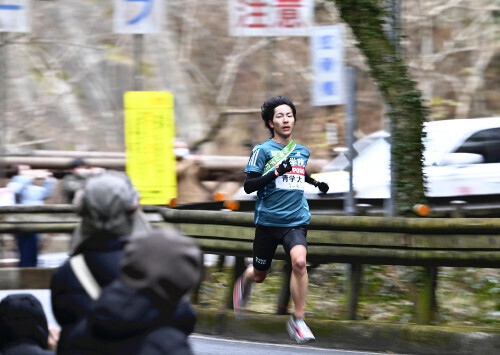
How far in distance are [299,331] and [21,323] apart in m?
3.71

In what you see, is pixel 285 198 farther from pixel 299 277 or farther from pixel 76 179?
pixel 76 179

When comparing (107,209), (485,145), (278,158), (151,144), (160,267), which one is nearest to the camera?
(160,267)

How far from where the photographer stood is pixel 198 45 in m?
26.9

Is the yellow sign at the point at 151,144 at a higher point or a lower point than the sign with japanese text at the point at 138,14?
lower

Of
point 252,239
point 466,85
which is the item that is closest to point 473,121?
point 252,239

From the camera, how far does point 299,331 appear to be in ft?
25.1

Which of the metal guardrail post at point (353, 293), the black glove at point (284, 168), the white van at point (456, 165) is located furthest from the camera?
the white van at point (456, 165)

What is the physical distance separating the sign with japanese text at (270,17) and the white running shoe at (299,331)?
447cm

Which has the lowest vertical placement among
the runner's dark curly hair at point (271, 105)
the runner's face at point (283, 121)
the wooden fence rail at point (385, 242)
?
the wooden fence rail at point (385, 242)

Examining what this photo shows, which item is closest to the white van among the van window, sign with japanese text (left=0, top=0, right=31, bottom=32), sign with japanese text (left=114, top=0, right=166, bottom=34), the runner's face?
the van window

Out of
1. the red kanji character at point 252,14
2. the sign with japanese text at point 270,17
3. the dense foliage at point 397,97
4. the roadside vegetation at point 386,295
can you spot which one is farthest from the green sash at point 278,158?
the red kanji character at point 252,14

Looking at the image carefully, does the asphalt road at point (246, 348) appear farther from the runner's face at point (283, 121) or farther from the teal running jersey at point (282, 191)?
the runner's face at point (283, 121)

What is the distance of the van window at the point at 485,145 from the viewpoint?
1567 cm

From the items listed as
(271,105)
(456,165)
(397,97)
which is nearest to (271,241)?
(271,105)
